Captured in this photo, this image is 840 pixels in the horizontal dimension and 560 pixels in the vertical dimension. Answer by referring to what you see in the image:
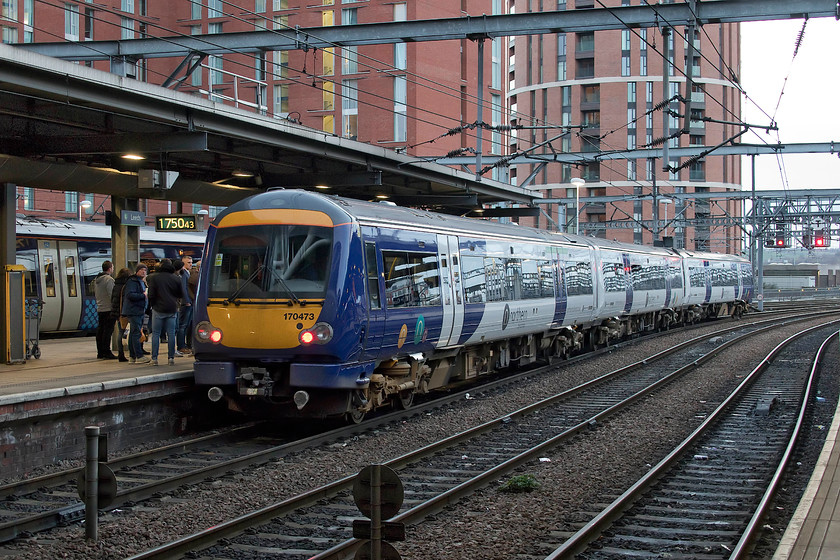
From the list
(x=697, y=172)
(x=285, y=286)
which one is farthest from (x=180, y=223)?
(x=697, y=172)

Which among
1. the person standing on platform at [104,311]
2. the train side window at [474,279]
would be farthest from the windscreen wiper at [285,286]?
the train side window at [474,279]

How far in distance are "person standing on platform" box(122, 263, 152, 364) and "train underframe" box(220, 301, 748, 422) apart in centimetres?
274

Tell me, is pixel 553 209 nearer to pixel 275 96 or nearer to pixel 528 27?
pixel 275 96

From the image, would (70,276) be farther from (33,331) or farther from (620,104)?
(620,104)

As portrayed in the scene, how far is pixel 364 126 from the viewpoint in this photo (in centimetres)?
5288

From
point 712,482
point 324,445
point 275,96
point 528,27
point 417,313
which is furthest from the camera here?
point 275,96

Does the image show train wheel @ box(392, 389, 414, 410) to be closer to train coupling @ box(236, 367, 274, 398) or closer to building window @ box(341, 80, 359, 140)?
train coupling @ box(236, 367, 274, 398)

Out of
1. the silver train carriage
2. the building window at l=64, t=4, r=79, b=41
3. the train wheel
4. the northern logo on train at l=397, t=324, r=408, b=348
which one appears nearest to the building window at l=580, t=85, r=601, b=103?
the building window at l=64, t=4, r=79, b=41

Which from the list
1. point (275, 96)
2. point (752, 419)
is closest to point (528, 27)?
point (752, 419)

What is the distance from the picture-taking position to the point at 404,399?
14.1m

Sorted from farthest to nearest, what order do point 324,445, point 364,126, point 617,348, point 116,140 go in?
point 364,126 → point 617,348 → point 116,140 → point 324,445

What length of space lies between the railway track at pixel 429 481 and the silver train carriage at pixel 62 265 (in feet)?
36.5

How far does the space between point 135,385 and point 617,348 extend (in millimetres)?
16878

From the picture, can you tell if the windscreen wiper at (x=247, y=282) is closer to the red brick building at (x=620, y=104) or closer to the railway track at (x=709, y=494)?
the railway track at (x=709, y=494)
